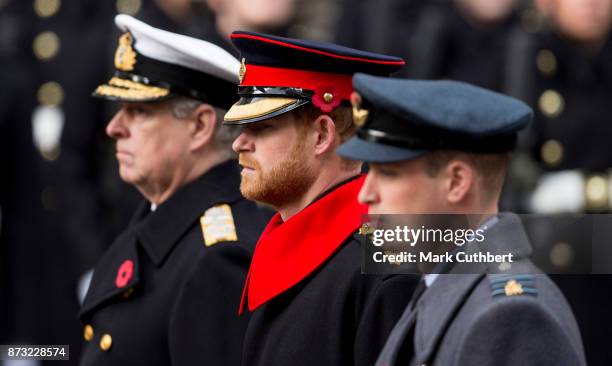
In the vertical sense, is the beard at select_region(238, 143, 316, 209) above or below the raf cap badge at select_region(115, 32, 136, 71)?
below

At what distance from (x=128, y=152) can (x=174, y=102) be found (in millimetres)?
258

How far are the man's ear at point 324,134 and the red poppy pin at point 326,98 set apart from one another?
0.03 meters

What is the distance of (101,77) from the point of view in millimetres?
10422

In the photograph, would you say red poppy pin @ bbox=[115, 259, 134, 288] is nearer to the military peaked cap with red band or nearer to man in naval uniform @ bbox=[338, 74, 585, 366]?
the military peaked cap with red band

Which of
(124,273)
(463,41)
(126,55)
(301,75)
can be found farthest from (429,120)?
(463,41)

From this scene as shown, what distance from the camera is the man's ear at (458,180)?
14.0ft

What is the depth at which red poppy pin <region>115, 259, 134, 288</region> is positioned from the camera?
5984 mm

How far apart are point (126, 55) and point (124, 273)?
90 cm

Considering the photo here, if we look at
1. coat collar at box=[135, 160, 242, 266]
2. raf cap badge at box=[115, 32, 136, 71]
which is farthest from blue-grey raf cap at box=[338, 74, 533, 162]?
raf cap badge at box=[115, 32, 136, 71]

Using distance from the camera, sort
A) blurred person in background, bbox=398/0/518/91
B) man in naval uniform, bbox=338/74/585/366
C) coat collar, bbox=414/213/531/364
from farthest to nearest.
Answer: blurred person in background, bbox=398/0/518/91
coat collar, bbox=414/213/531/364
man in naval uniform, bbox=338/74/585/366

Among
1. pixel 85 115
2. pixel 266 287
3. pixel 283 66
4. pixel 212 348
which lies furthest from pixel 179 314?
pixel 85 115

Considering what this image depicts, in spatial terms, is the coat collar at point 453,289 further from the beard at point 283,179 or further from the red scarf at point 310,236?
the beard at point 283,179

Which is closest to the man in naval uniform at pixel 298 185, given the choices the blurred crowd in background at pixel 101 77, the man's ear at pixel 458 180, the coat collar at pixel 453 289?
the coat collar at pixel 453 289

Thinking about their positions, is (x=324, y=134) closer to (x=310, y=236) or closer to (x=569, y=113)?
(x=310, y=236)
